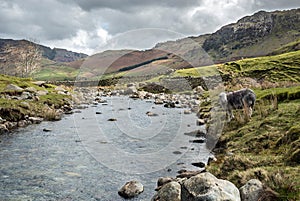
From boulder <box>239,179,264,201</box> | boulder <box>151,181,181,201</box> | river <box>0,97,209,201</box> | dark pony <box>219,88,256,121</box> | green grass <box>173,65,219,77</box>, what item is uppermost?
green grass <box>173,65,219,77</box>

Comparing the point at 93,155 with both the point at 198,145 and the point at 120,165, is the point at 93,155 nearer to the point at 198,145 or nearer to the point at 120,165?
the point at 120,165

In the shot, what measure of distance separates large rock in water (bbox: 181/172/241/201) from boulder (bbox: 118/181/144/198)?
357 cm

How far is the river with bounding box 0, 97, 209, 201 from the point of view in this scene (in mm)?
12680

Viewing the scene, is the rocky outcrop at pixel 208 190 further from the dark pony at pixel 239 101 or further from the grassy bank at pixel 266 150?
the dark pony at pixel 239 101

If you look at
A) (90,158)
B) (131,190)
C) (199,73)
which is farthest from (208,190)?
(199,73)

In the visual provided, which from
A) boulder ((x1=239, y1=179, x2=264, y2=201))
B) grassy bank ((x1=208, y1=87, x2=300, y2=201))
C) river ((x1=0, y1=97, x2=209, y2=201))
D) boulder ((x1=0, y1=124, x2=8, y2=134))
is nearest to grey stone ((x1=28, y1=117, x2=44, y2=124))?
river ((x1=0, y1=97, x2=209, y2=201))

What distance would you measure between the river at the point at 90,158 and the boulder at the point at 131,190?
0.85 ft

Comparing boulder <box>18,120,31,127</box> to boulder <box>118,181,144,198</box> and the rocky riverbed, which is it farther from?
boulder <box>118,181,144,198</box>

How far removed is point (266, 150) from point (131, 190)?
6227 millimetres

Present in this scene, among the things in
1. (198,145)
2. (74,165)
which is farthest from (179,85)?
(74,165)

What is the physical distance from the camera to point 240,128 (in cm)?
1828

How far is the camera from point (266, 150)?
12.8 m

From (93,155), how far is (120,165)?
9.22ft

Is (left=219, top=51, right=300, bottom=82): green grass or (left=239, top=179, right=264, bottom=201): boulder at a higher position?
(left=219, top=51, right=300, bottom=82): green grass
